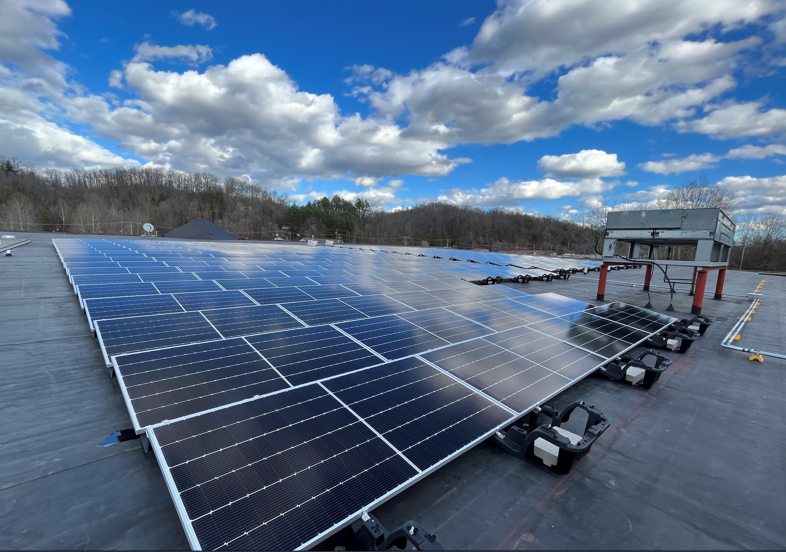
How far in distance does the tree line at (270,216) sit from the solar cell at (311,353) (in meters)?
71.7

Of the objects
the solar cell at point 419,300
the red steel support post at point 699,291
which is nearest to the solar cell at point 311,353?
the solar cell at point 419,300

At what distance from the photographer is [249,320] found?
9695 mm

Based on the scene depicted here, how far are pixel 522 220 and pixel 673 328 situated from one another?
382 ft

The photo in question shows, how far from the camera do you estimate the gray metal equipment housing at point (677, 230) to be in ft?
59.7

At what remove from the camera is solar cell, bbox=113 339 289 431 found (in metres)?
5.13

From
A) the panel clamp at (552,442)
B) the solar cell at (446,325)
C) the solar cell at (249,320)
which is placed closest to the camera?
the panel clamp at (552,442)

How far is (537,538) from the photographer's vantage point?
4.34 meters

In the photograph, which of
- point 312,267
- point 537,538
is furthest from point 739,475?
point 312,267

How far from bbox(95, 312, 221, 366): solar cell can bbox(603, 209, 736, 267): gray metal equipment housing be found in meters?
21.4

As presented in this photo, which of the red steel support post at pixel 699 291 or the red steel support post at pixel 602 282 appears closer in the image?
the red steel support post at pixel 699 291

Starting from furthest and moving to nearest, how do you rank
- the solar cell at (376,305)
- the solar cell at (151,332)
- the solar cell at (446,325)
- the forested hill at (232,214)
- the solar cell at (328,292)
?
the forested hill at (232,214)
the solar cell at (328,292)
the solar cell at (376,305)
the solar cell at (446,325)
the solar cell at (151,332)

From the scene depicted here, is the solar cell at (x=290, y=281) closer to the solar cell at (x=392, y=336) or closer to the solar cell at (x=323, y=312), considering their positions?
the solar cell at (x=323, y=312)

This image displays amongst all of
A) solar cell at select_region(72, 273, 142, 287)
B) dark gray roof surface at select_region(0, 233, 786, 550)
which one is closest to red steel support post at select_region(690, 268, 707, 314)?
dark gray roof surface at select_region(0, 233, 786, 550)

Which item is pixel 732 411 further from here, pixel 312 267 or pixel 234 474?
pixel 312 267
